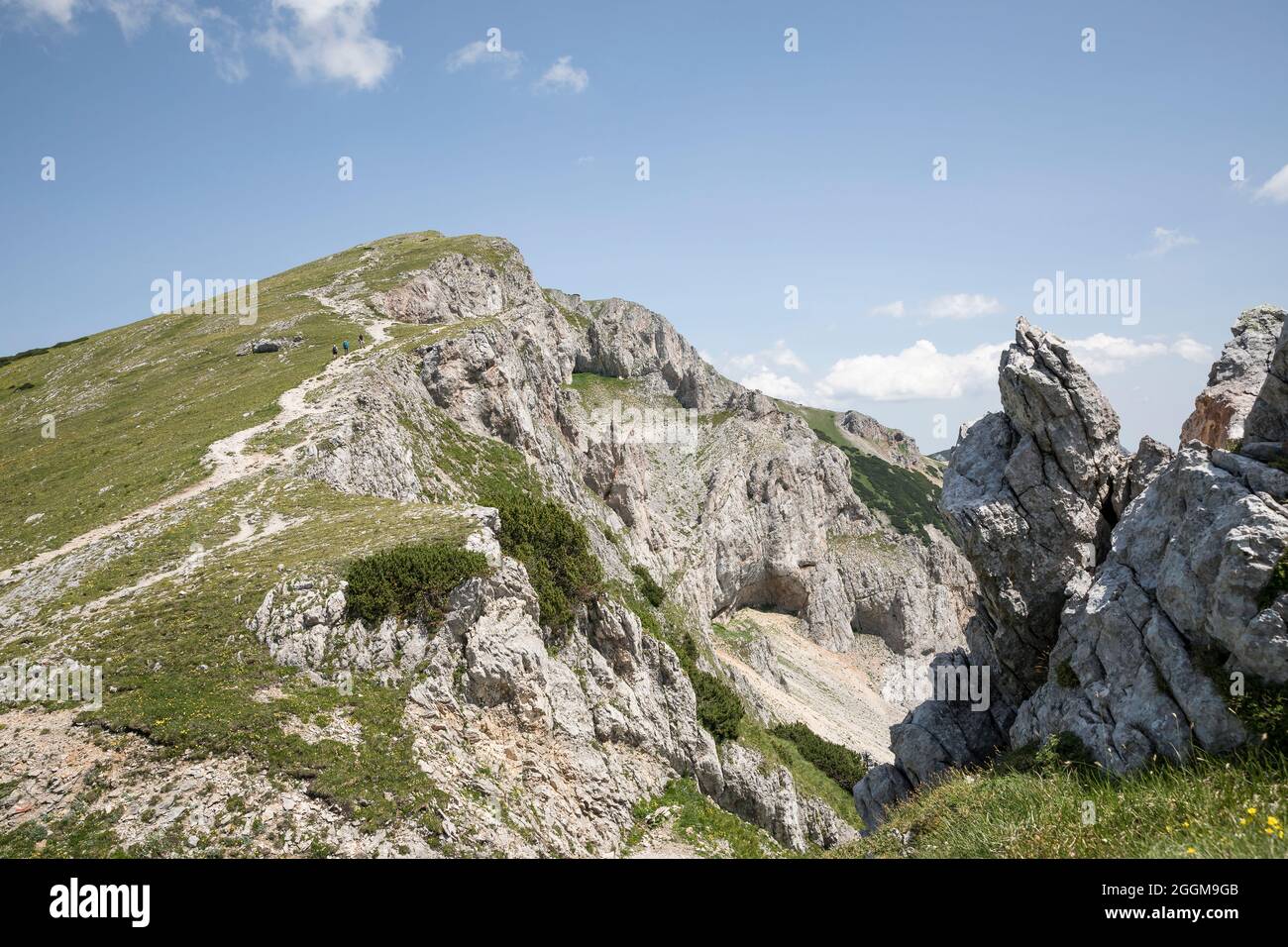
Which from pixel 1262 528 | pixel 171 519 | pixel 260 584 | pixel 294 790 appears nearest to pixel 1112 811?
pixel 1262 528

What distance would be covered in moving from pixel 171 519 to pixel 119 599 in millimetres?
6886

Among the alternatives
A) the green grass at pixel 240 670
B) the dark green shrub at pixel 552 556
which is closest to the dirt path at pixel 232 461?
the green grass at pixel 240 670

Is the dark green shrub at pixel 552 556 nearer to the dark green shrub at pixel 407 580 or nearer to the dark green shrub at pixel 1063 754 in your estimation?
the dark green shrub at pixel 407 580

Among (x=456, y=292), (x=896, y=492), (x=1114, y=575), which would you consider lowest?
(x=896, y=492)

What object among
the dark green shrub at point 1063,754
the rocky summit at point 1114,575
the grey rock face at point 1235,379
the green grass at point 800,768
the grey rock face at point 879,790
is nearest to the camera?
the rocky summit at point 1114,575

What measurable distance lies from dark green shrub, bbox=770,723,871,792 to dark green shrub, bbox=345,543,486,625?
42.9m

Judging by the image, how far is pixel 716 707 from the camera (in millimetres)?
38781

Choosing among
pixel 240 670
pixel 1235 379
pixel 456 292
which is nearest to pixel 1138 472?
pixel 1235 379

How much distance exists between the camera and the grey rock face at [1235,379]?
966 inches

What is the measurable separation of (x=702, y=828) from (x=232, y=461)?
1242 inches

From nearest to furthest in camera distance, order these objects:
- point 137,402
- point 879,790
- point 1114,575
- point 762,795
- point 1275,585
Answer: point 1275,585 → point 1114,575 → point 879,790 → point 762,795 → point 137,402

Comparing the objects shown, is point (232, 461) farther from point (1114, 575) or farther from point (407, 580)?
point (1114, 575)

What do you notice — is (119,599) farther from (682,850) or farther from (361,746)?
(682,850)

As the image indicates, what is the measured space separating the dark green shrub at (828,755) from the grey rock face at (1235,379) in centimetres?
3894
